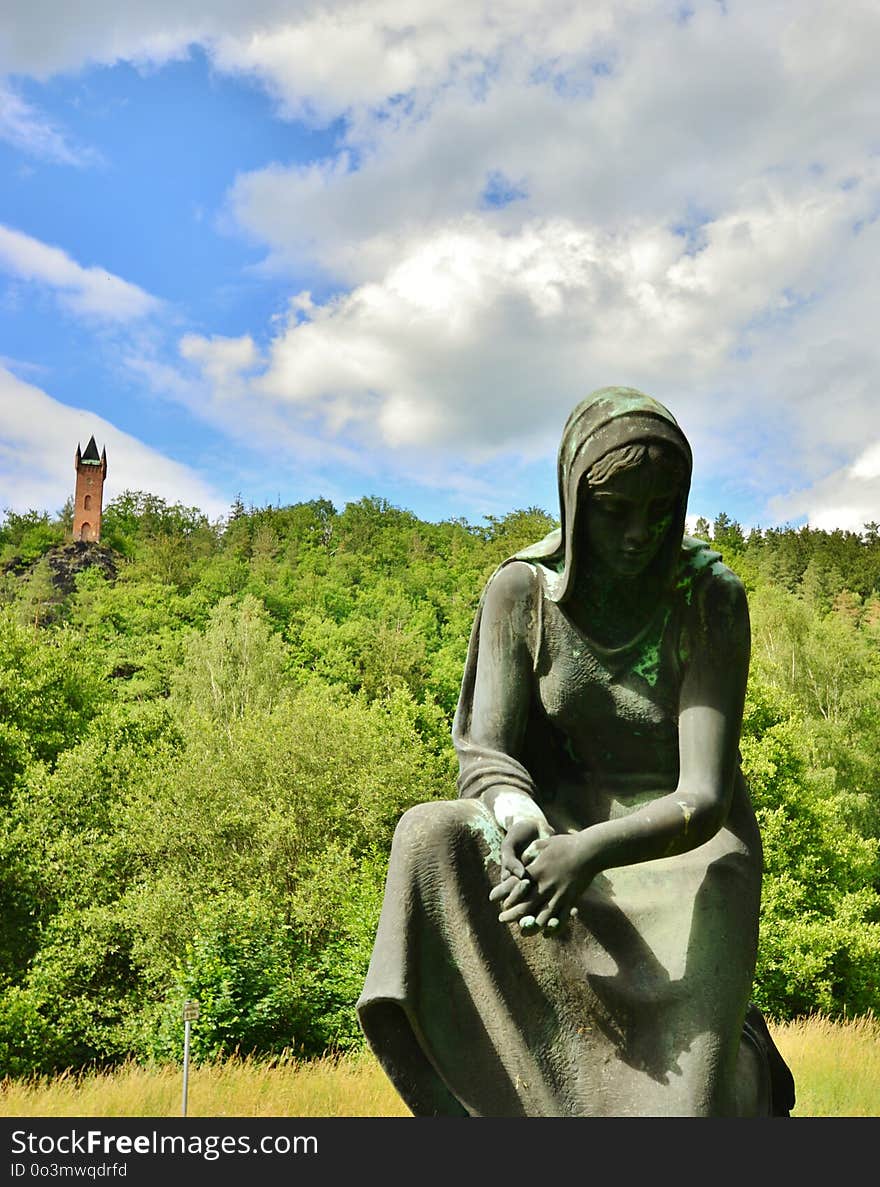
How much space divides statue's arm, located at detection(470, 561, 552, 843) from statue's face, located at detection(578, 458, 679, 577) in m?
0.29

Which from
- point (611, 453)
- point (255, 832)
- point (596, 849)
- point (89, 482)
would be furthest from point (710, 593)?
point (89, 482)

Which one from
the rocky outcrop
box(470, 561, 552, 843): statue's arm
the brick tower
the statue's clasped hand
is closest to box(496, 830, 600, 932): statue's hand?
the statue's clasped hand

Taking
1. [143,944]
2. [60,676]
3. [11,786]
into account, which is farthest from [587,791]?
[60,676]

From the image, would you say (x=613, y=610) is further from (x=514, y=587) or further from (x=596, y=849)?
(x=596, y=849)

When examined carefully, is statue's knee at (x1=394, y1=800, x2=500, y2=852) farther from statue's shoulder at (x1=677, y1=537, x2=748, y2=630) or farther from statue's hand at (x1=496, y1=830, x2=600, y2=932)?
statue's shoulder at (x1=677, y1=537, x2=748, y2=630)

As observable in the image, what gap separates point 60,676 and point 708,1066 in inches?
1302

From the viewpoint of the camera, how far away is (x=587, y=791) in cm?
393

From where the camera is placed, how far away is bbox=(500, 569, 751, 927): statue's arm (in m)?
3.29

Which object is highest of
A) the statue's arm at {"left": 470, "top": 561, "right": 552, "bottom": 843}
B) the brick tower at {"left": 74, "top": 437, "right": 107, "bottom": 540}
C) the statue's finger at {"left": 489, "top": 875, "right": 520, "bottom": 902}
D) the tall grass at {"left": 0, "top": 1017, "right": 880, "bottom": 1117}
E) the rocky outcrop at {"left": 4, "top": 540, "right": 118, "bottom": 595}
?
the brick tower at {"left": 74, "top": 437, "right": 107, "bottom": 540}

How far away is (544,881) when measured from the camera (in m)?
3.27

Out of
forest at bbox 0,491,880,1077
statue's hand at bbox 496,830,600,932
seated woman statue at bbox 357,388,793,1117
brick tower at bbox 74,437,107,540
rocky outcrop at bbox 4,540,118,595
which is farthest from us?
brick tower at bbox 74,437,107,540

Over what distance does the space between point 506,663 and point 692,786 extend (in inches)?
28.7

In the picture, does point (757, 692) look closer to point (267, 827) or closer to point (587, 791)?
point (267, 827)

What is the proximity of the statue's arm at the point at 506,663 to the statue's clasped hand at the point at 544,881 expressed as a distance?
52cm
